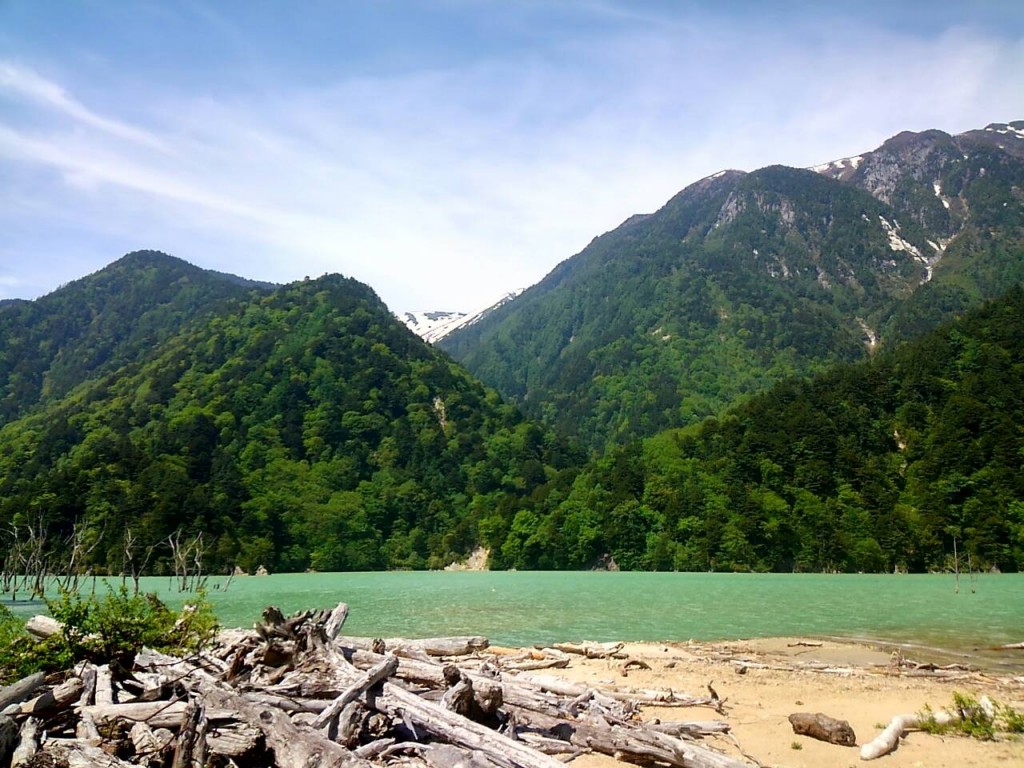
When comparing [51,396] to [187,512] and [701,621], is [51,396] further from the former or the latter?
[701,621]

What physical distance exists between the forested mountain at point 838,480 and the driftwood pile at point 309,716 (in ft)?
330

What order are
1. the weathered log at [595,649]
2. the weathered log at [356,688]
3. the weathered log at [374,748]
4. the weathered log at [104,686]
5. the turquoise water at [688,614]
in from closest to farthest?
the weathered log at [374,748], the weathered log at [356,688], the weathered log at [104,686], the weathered log at [595,649], the turquoise water at [688,614]

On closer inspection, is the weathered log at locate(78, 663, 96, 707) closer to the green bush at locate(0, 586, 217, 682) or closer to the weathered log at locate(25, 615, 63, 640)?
the green bush at locate(0, 586, 217, 682)

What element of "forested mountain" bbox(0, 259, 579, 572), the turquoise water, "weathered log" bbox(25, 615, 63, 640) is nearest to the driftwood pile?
"weathered log" bbox(25, 615, 63, 640)

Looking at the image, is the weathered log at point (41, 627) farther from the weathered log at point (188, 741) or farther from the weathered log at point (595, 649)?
the weathered log at point (595, 649)

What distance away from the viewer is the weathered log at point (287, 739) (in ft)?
23.3

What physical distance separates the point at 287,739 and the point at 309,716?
91cm

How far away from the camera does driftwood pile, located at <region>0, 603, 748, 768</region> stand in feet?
24.2

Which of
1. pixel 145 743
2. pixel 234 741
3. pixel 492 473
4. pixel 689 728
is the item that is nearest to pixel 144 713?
pixel 145 743

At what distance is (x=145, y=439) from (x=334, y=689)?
458ft

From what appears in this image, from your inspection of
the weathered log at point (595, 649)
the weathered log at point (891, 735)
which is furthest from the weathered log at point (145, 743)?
the weathered log at point (595, 649)

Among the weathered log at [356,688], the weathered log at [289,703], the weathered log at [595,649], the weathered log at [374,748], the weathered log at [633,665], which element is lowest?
the weathered log at [595,649]

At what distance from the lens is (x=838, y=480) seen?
11081 centimetres

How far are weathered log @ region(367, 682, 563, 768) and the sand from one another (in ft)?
7.13
